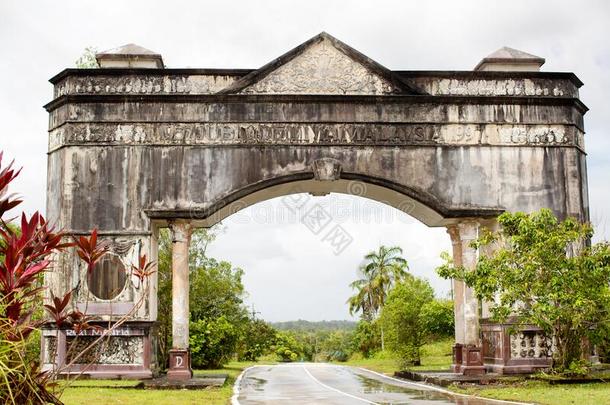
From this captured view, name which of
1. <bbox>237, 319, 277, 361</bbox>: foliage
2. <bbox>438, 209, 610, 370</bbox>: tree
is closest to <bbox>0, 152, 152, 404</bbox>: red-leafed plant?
<bbox>438, 209, 610, 370</bbox>: tree

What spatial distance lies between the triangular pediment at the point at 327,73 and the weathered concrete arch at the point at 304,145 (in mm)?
31

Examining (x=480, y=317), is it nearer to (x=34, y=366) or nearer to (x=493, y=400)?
(x=493, y=400)

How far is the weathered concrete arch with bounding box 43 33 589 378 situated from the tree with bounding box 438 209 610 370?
78.6 inches

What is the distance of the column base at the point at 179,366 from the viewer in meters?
15.8

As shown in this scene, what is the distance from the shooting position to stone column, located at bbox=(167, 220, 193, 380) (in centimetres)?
1593

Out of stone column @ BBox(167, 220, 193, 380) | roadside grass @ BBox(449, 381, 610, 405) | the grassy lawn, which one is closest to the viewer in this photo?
roadside grass @ BBox(449, 381, 610, 405)

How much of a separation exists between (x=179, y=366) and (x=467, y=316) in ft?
21.4

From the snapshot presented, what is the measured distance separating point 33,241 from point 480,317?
14635 millimetres

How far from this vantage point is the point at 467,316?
1669 cm

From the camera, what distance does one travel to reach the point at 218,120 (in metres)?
17.0

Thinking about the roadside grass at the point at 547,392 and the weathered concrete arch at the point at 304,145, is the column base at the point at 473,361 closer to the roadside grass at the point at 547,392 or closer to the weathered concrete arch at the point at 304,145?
the weathered concrete arch at the point at 304,145

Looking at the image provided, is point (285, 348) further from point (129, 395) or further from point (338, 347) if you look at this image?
point (129, 395)

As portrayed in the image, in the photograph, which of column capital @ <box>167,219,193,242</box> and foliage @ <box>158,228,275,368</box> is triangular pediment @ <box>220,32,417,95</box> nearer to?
column capital @ <box>167,219,193,242</box>

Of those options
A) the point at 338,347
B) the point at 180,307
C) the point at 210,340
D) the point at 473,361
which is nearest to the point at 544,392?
the point at 473,361
